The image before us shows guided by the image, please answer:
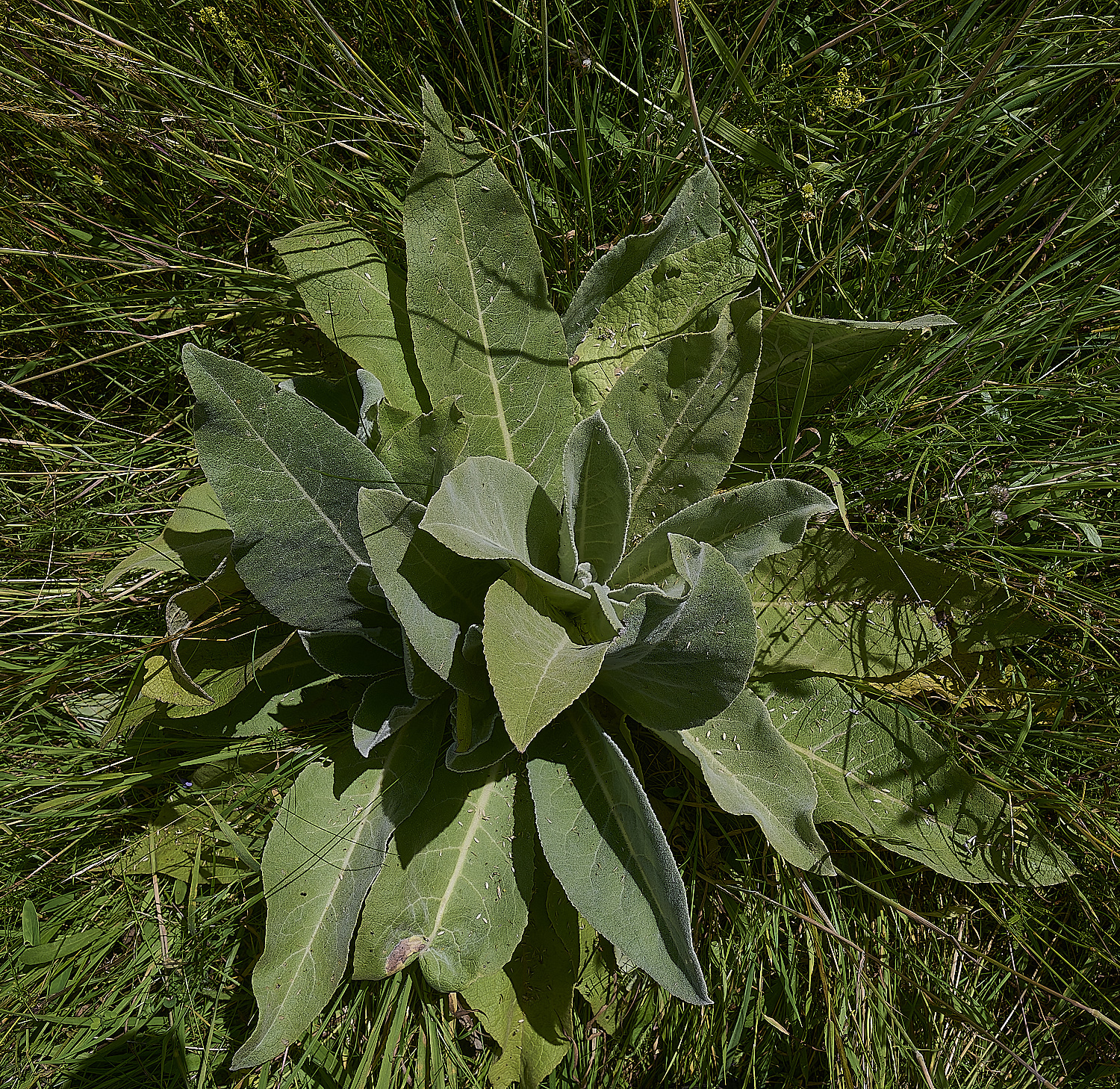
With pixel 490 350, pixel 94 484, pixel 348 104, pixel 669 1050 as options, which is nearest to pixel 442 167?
pixel 490 350

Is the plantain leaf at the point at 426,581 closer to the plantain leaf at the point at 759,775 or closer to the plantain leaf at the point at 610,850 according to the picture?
the plantain leaf at the point at 610,850

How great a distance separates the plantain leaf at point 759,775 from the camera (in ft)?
5.33

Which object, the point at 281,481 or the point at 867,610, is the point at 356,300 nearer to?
the point at 281,481

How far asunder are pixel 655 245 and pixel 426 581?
90cm

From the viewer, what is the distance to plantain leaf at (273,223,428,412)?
1.89 metres

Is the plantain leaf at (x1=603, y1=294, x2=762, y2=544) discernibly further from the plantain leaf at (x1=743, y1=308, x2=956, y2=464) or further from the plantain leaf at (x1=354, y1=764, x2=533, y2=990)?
the plantain leaf at (x1=354, y1=764, x2=533, y2=990)

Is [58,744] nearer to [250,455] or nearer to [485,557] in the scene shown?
[250,455]

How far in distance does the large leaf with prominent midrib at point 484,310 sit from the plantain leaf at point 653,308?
9 cm

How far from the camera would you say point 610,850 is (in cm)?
164

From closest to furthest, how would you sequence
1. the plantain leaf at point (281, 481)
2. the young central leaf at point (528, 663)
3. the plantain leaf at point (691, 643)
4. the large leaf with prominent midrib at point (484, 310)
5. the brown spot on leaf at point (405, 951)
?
1. the young central leaf at point (528, 663)
2. the plantain leaf at point (691, 643)
3. the plantain leaf at point (281, 481)
4. the brown spot on leaf at point (405, 951)
5. the large leaf with prominent midrib at point (484, 310)

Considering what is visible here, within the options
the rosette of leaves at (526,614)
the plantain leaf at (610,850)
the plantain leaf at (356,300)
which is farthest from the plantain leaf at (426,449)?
the plantain leaf at (610,850)

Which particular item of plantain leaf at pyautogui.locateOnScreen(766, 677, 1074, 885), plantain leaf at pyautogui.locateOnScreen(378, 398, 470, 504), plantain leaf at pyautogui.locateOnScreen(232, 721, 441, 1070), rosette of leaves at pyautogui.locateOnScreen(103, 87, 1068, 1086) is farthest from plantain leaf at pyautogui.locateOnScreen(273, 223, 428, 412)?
plantain leaf at pyautogui.locateOnScreen(766, 677, 1074, 885)

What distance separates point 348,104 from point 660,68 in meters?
0.80

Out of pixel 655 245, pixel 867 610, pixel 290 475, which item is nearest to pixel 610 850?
pixel 867 610
